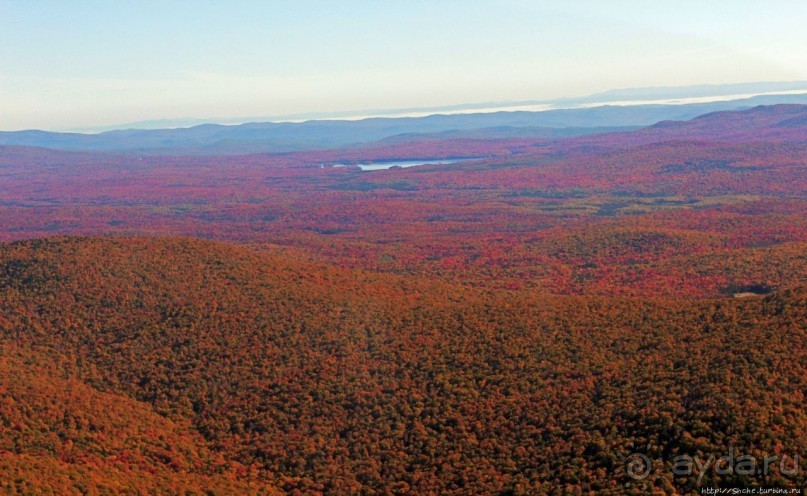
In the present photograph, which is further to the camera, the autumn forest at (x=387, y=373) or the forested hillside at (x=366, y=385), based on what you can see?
the forested hillside at (x=366, y=385)

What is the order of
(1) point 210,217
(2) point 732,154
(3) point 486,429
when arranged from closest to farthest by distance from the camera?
(3) point 486,429 < (1) point 210,217 < (2) point 732,154

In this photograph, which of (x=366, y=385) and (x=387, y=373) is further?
(x=387, y=373)

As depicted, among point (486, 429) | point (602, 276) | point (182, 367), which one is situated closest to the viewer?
point (486, 429)

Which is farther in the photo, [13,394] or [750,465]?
[13,394]

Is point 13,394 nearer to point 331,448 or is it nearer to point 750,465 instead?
point 331,448

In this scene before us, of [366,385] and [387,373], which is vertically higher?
[387,373]

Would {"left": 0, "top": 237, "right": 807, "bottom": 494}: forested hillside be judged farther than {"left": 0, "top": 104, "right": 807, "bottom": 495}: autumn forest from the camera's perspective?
Yes

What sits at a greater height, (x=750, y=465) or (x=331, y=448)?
(x=750, y=465)

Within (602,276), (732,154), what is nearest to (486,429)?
(602,276)
